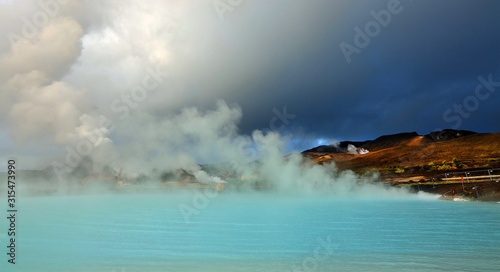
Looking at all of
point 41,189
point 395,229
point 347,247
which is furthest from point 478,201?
point 41,189

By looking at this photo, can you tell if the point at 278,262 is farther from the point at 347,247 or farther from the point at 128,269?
the point at 128,269

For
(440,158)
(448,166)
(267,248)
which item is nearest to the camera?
(267,248)

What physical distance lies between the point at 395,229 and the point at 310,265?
38.3ft

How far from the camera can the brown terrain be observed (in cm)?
4297

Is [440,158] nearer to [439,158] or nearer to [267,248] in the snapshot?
[439,158]

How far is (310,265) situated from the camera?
1091cm

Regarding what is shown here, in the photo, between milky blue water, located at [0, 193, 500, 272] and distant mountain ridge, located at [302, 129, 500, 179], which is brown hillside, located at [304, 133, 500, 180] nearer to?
distant mountain ridge, located at [302, 129, 500, 179]

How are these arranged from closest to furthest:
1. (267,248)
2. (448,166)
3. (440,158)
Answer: (267,248), (448,166), (440,158)

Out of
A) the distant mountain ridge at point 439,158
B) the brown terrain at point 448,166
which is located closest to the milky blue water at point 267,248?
the brown terrain at point 448,166

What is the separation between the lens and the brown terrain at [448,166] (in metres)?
43.0

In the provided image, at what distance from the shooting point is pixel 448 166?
87.9 metres

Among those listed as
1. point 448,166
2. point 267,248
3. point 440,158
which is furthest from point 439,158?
point 267,248

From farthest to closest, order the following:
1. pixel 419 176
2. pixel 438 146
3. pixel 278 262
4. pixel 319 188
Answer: pixel 438 146 → pixel 319 188 → pixel 419 176 → pixel 278 262

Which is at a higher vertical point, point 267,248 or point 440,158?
point 440,158
